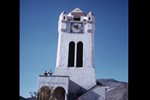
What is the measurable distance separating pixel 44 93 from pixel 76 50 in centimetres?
700

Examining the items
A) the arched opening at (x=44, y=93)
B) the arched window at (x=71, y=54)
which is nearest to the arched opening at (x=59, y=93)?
the arched opening at (x=44, y=93)

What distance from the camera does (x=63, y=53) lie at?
3341 centimetres

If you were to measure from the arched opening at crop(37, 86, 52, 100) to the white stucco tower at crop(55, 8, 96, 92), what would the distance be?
2.89m

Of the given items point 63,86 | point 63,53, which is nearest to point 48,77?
point 63,86

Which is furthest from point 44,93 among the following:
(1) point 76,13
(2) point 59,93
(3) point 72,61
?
(1) point 76,13

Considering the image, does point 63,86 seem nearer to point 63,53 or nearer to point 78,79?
point 78,79

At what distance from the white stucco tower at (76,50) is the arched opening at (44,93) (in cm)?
289

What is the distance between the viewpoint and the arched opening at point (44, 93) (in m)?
28.8

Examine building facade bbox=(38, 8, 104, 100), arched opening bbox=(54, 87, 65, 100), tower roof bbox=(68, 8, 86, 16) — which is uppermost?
tower roof bbox=(68, 8, 86, 16)

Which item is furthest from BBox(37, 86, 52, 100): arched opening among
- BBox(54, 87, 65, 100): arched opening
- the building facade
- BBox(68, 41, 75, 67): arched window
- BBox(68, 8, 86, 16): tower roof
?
BBox(68, 8, 86, 16): tower roof

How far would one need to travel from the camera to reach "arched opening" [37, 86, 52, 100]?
1134 inches

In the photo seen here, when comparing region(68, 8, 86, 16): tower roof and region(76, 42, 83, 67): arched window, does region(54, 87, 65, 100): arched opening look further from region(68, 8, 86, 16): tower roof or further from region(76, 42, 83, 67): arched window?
region(68, 8, 86, 16): tower roof
